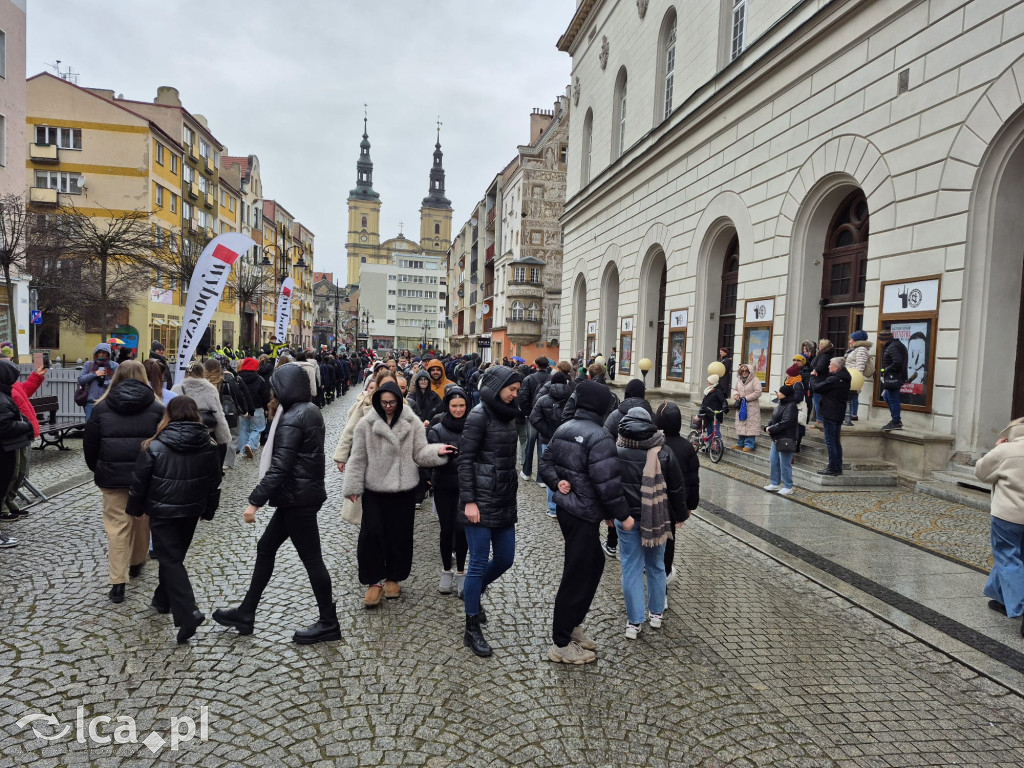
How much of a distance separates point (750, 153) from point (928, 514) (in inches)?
394

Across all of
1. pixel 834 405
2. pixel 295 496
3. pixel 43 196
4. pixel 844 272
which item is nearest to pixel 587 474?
pixel 295 496

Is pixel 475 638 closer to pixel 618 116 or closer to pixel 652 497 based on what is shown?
pixel 652 497

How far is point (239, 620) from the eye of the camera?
4.49 meters

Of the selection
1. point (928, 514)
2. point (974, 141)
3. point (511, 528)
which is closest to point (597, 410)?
point (511, 528)

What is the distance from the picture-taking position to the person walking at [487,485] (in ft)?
14.5

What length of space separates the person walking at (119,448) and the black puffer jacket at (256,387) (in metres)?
6.01

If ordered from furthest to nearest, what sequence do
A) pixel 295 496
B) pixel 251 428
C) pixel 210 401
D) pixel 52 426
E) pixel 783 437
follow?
pixel 251 428 < pixel 52 426 < pixel 783 437 < pixel 210 401 < pixel 295 496

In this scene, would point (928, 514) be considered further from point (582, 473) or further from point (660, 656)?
point (582, 473)

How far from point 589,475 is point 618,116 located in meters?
25.2

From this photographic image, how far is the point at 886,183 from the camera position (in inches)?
432

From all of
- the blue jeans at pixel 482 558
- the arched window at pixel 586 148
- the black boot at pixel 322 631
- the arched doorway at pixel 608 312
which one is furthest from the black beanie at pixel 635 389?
the arched window at pixel 586 148

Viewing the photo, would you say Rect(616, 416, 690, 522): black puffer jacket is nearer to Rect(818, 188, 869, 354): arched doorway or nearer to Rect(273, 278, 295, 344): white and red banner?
Rect(818, 188, 869, 354): arched doorway

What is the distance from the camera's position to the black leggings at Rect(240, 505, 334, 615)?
4418mm

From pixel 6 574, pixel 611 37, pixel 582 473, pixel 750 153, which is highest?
pixel 611 37
